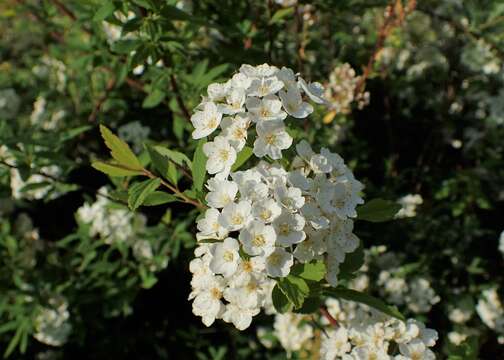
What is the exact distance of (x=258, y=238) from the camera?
1373 millimetres

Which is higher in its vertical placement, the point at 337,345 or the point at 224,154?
the point at 224,154

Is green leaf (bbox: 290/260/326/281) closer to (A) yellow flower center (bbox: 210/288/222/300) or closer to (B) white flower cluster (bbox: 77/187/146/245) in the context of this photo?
(A) yellow flower center (bbox: 210/288/222/300)

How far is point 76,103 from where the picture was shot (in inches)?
152

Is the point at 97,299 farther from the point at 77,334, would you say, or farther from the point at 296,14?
the point at 296,14

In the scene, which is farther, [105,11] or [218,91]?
[105,11]

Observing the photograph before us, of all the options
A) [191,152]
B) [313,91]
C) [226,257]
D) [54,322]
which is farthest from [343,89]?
[54,322]

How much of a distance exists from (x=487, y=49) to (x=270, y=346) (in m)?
2.48

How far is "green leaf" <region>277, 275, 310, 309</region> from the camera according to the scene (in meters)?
1.47

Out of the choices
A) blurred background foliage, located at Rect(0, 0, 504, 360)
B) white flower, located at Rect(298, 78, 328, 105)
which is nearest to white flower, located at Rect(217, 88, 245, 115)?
white flower, located at Rect(298, 78, 328, 105)

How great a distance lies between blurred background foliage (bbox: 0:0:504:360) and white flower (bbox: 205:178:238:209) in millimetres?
976

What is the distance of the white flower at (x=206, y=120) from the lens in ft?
5.00

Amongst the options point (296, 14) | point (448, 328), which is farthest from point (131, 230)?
point (448, 328)

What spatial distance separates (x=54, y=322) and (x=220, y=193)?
7.25 ft

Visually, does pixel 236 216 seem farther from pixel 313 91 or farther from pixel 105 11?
pixel 105 11
